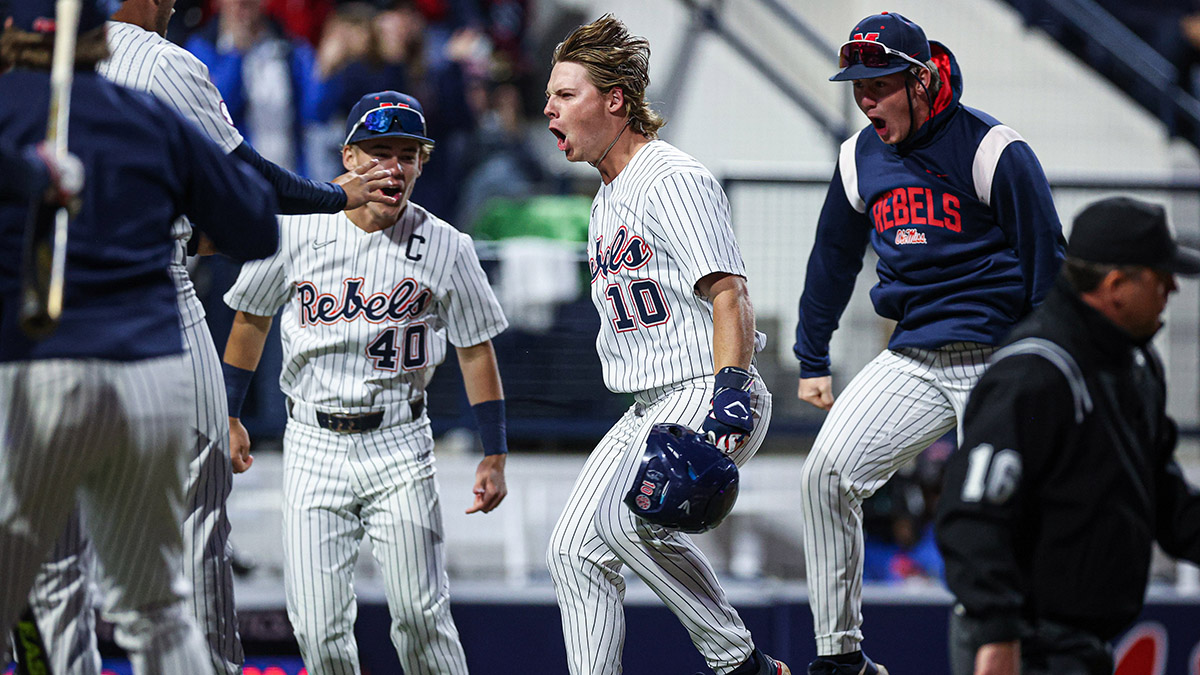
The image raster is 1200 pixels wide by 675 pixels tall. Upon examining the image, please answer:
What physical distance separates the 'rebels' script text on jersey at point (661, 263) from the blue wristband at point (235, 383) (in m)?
1.36

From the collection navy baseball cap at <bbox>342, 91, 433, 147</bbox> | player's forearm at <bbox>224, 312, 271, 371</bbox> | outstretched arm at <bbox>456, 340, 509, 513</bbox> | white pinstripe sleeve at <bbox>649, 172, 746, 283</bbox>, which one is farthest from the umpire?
player's forearm at <bbox>224, 312, 271, 371</bbox>

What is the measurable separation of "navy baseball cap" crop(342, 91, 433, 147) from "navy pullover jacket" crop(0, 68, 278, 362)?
1.33m

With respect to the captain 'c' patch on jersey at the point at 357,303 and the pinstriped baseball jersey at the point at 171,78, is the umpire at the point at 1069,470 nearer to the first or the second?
the captain 'c' patch on jersey at the point at 357,303

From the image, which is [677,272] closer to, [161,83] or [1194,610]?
[161,83]

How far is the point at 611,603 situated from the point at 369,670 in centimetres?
244

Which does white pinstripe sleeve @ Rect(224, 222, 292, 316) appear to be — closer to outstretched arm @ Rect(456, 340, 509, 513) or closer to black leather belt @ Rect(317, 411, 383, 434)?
black leather belt @ Rect(317, 411, 383, 434)

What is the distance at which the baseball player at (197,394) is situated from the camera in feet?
11.3

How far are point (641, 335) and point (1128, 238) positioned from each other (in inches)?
60.8

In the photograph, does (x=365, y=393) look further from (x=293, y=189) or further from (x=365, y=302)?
(x=293, y=189)

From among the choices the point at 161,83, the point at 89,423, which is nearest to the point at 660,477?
the point at 89,423

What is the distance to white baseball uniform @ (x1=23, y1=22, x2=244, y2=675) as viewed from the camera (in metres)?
3.44

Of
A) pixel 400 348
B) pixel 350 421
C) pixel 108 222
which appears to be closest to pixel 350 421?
pixel 350 421

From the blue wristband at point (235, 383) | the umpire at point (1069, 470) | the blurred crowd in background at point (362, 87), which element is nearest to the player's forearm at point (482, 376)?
the blue wristband at point (235, 383)

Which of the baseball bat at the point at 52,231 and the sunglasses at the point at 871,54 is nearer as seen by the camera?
the baseball bat at the point at 52,231
